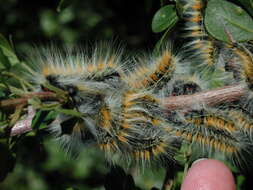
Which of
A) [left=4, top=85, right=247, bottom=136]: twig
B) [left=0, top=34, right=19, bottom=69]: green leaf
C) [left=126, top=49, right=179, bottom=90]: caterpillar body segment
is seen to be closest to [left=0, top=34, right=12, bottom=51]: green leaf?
[left=0, top=34, right=19, bottom=69]: green leaf

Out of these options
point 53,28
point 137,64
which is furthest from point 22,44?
point 137,64

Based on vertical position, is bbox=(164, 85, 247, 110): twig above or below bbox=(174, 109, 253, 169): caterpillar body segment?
above

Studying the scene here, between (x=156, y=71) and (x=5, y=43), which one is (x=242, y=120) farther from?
(x=5, y=43)

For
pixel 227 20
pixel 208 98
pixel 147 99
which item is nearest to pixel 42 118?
pixel 147 99

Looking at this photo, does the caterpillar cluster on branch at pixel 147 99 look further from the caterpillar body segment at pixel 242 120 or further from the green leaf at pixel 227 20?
the green leaf at pixel 227 20

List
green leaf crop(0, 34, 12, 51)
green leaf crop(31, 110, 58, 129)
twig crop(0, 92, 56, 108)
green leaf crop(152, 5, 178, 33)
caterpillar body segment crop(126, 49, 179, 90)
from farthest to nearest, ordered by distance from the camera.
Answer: caterpillar body segment crop(126, 49, 179, 90) < green leaf crop(152, 5, 178, 33) < green leaf crop(0, 34, 12, 51) < green leaf crop(31, 110, 58, 129) < twig crop(0, 92, 56, 108)

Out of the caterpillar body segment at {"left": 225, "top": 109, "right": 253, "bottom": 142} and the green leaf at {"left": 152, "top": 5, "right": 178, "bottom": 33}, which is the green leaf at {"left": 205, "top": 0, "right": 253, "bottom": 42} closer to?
the green leaf at {"left": 152, "top": 5, "right": 178, "bottom": 33}

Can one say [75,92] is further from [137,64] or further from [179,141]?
[179,141]
